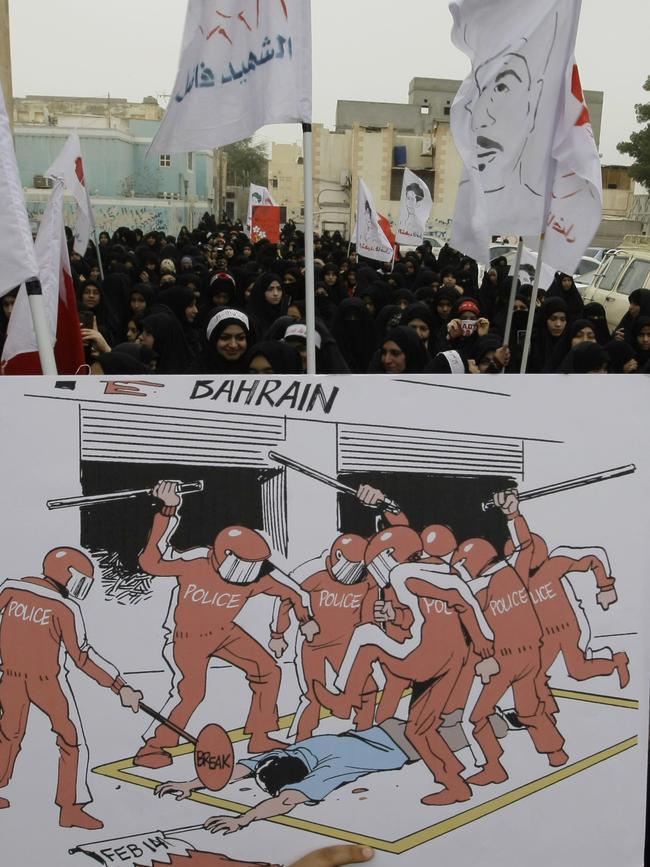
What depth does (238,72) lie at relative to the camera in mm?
2887

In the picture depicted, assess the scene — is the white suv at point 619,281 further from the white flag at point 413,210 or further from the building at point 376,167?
the building at point 376,167

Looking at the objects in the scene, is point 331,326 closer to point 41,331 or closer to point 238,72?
point 238,72

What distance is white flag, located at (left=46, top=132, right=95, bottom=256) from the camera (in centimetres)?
800

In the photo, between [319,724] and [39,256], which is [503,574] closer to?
[319,724]

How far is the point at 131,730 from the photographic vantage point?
185cm

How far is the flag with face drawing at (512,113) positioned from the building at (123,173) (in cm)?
3588

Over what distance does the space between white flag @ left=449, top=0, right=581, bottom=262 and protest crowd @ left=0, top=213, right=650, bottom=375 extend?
806 mm

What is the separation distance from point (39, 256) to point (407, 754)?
1804mm

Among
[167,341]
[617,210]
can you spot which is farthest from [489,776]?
[617,210]

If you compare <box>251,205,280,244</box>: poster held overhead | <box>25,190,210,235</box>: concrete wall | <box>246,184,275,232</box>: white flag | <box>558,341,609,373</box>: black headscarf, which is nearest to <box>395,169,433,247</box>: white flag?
<box>251,205,280,244</box>: poster held overhead

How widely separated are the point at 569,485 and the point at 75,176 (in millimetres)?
7080

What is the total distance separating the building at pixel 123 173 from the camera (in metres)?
40.8

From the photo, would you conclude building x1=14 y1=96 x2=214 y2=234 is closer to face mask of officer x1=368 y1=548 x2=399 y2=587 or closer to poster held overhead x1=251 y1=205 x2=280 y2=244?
poster held overhead x1=251 y1=205 x2=280 y2=244

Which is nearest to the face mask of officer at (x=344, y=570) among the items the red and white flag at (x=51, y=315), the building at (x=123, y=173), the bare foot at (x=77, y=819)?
the bare foot at (x=77, y=819)
